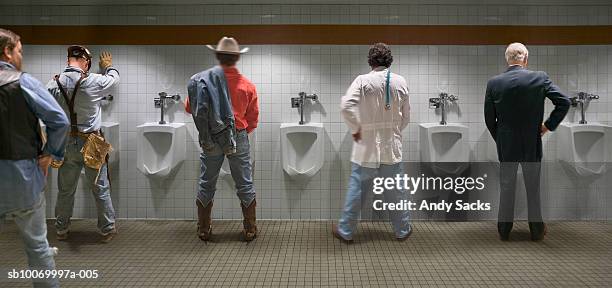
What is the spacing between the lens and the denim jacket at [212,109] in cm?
306

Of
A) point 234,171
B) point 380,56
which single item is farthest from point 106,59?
point 380,56

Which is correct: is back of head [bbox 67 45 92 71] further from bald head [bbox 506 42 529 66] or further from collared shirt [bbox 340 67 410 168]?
bald head [bbox 506 42 529 66]

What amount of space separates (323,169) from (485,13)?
110cm

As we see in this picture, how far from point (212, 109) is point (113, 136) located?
55 cm

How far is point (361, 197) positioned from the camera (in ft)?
9.22

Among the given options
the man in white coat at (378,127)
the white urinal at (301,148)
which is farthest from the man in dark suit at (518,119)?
the white urinal at (301,148)

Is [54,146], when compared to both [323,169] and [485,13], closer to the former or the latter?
[323,169]

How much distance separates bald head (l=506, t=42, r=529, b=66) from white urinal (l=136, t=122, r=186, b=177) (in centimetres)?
172

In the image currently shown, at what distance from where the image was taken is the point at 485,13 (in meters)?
2.82

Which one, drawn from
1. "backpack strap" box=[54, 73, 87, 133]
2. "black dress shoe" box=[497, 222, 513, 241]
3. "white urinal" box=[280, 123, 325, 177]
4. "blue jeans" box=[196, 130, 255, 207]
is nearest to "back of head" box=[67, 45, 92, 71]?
"backpack strap" box=[54, 73, 87, 133]

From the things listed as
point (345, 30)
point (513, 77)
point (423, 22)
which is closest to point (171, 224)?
point (345, 30)

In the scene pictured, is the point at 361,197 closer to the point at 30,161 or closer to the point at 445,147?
the point at 445,147

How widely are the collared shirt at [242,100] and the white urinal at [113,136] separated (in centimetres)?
39

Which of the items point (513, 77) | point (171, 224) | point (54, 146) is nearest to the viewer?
point (54, 146)
